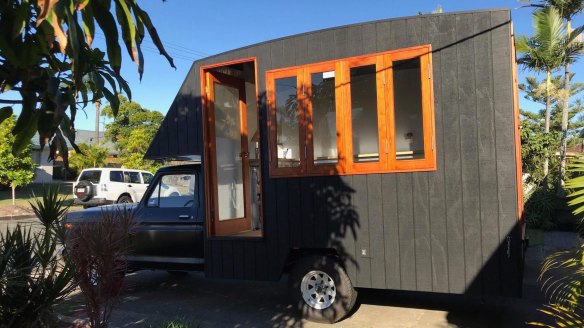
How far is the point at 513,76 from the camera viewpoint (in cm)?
460

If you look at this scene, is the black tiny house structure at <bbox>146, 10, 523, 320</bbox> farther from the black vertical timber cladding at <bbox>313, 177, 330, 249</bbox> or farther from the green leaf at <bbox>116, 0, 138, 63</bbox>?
the green leaf at <bbox>116, 0, 138, 63</bbox>

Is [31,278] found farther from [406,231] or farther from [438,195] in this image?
[438,195]

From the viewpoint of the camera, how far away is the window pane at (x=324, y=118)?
17.7ft

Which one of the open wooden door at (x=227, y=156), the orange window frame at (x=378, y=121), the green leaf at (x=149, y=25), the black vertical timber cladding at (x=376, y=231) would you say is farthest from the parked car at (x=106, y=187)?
the green leaf at (x=149, y=25)

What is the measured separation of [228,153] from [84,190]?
14.0m

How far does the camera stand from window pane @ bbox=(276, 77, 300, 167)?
5582 millimetres

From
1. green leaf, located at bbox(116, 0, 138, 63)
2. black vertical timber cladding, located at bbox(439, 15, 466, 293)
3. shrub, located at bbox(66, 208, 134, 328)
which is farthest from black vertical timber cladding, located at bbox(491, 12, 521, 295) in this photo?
green leaf, located at bbox(116, 0, 138, 63)

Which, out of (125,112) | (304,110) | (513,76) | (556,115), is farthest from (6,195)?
(556,115)

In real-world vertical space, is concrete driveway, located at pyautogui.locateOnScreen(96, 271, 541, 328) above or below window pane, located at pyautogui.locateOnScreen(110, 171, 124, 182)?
below

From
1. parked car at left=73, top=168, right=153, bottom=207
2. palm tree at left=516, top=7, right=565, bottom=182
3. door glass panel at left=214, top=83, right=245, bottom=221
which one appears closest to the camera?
door glass panel at left=214, top=83, right=245, bottom=221

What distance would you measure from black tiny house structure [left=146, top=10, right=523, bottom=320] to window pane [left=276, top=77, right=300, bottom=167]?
0.01 meters

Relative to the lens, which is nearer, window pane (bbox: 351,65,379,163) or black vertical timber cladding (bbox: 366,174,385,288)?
black vertical timber cladding (bbox: 366,174,385,288)

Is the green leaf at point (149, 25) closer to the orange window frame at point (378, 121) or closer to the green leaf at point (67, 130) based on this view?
the green leaf at point (67, 130)

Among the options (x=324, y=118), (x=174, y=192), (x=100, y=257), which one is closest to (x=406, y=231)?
(x=324, y=118)
